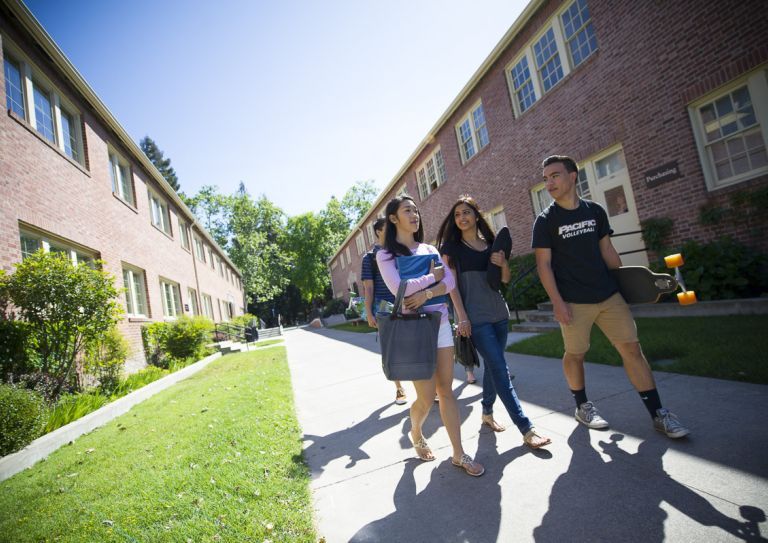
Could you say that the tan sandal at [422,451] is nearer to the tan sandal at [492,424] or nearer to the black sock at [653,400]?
the tan sandal at [492,424]

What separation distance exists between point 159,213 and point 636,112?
641 inches

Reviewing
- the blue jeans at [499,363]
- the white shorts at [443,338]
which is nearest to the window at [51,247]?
the white shorts at [443,338]

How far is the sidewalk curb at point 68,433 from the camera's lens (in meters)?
4.04

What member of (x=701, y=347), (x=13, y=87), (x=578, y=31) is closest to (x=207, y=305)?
(x=13, y=87)

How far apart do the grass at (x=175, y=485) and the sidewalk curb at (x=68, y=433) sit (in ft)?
0.43

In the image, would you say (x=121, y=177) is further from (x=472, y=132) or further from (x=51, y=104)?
(x=472, y=132)

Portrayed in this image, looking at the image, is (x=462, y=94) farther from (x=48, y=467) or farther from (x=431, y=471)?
(x=48, y=467)

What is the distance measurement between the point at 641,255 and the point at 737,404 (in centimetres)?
594

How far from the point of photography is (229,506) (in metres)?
2.56

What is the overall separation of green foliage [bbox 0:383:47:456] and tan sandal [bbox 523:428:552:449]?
5430 mm

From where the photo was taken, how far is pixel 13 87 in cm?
732

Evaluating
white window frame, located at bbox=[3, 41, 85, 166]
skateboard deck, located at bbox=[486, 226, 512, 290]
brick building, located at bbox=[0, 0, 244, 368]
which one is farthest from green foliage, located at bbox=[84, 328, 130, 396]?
skateboard deck, located at bbox=[486, 226, 512, 290]

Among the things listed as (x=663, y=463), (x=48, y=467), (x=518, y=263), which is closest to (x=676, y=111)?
(x=518, y=263)

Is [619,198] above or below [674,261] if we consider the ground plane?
above
